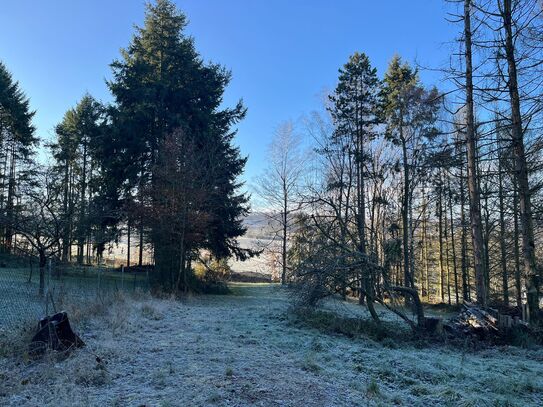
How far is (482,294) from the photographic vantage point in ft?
32.0

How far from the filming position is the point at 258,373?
510cm

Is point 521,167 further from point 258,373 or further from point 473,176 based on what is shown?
point 258,373

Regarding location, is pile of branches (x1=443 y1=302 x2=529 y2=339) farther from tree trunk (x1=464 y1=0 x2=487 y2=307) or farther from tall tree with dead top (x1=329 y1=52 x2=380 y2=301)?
tall tree with dead top (x1=329 y1=52 x2=380 y2=301)

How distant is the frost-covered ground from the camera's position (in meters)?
4.25

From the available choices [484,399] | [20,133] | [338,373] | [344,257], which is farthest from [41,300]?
[20,133]

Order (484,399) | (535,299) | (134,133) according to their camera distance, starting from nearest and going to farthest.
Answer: (484,399) → (535,299) → (134,133)

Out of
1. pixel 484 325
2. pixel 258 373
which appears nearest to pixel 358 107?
pixel 484 325

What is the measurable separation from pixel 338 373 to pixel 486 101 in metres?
7.54

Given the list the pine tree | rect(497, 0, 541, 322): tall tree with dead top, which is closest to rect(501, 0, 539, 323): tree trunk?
rect(497, 0, 541, 322): tall tree with dead top

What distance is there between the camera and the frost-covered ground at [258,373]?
13.9ft

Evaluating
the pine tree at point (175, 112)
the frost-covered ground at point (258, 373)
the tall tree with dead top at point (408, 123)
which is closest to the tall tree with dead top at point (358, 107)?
the tall tree with dead top at point (408, 123)

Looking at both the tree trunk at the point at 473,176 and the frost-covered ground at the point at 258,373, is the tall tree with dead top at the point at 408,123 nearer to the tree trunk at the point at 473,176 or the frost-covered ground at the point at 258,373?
the tree trunk at the point at 473,176

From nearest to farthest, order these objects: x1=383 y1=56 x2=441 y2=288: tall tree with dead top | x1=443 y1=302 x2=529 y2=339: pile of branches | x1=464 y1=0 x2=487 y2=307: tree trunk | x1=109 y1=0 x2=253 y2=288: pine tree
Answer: x1=443 y1=302 x2=529 y2=339: pile of branches
x1=464 y1=0 x2=487 y2=307: tree trunk
x1=383 y1=56 x2=441 y2=288: tall tree with dead top
x1=109 y1=0 x2=253 y2=288: pine tree

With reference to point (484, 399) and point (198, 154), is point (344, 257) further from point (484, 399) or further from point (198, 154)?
point (198, 154)
